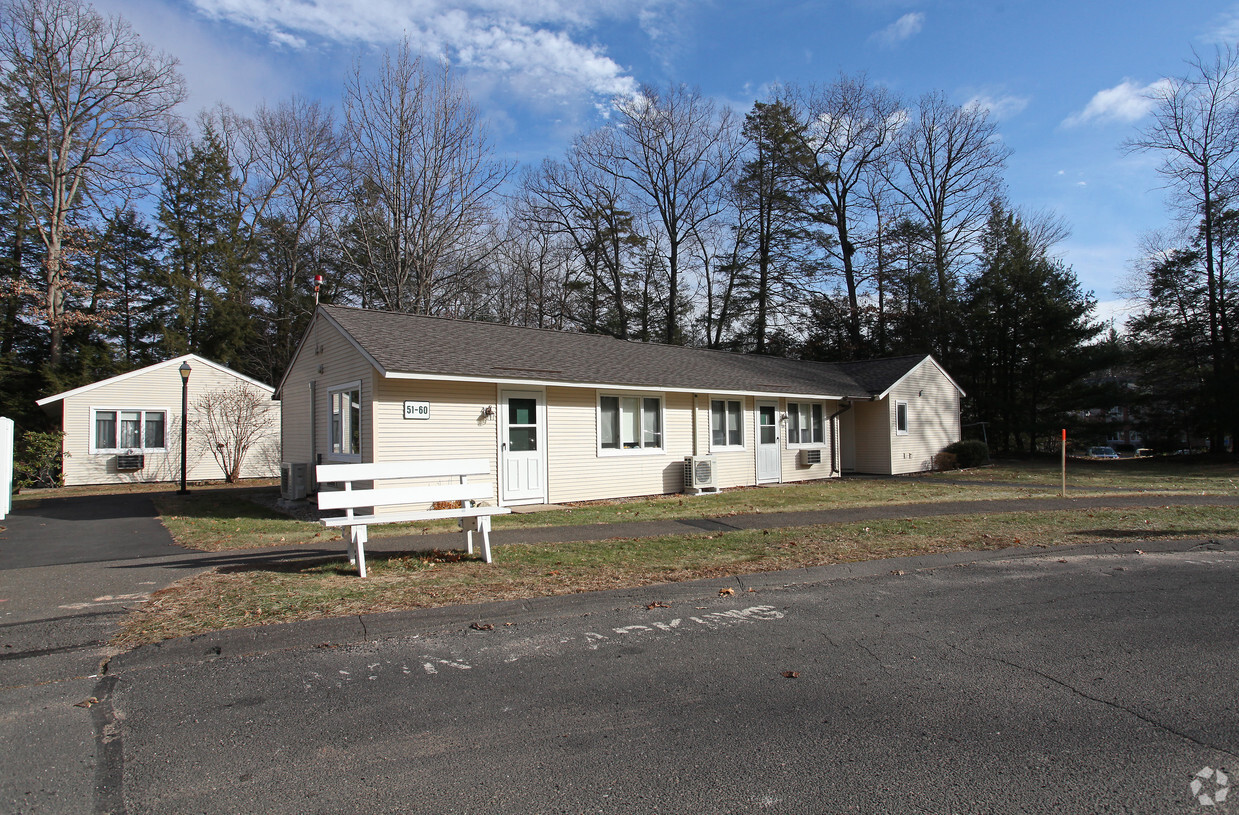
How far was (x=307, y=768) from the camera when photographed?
3303mm

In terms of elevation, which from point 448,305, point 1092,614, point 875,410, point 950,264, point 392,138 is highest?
point 392,138

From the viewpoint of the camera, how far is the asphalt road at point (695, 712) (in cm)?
305

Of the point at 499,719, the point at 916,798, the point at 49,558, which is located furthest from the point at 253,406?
the point at 916,798

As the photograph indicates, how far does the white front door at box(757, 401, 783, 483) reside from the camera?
62.2 feet

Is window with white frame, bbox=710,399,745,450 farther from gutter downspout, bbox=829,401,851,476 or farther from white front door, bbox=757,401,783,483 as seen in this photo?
gutter downspout, bbox=829,401,851,476

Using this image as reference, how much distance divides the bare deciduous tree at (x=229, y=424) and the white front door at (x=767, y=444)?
17828 mm

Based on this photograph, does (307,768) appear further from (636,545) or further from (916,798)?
(636,545)

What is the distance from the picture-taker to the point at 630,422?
16078mm

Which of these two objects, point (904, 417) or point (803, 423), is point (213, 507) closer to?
point (803, 423)

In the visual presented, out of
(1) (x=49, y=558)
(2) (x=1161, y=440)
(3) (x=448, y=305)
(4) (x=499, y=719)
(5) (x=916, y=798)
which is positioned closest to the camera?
(5) (x=916, y=798)

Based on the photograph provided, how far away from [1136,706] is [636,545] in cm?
592

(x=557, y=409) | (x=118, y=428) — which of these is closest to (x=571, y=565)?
(x=557, y=409)

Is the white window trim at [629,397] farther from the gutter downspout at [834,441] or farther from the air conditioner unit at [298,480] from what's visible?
the gutter downspout at [834,441]

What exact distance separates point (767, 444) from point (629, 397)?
522cm
